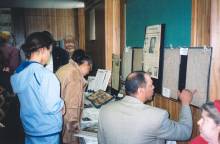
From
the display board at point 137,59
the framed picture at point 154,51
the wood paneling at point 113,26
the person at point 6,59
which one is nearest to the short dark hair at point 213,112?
the framed picture at point 154,51

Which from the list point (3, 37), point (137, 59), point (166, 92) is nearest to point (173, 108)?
point (166, 92)

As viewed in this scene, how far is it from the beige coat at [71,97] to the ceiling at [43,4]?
443cm

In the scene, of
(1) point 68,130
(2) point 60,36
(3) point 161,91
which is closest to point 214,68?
(3) point 161,91

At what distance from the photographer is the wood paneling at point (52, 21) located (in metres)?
8.43

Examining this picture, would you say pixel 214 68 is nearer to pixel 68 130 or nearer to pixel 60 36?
pixel 68 130

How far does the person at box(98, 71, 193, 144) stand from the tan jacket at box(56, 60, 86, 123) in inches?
32.1

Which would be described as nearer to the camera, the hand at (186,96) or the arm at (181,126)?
the arm at (181,126)

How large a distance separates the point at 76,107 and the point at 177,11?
1.24m

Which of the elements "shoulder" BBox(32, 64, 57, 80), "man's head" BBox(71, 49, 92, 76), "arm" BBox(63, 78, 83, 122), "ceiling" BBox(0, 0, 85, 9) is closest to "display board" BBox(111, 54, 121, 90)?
"man's head" BBox(71, 49, 92, 76)

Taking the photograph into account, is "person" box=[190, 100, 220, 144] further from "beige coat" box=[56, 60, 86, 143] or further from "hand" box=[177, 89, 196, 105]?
"beige coat" box=[56, 60, 86, 143]

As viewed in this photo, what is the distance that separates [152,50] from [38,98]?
0.99m

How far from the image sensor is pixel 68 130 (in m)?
2.87

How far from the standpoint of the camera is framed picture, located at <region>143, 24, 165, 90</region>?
249 cm

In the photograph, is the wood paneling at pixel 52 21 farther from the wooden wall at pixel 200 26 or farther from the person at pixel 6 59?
the wooden wall at pixel 200 26
